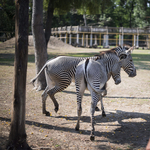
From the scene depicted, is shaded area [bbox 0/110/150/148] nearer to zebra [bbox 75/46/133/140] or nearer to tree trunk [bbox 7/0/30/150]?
zebra [bbox 75/46/133/140]

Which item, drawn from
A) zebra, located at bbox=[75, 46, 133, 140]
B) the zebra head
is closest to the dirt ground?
zebra, located at bbox=[75, 46, 133, 140]

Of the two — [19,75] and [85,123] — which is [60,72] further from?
[19,75]

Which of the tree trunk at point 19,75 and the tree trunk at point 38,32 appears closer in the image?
the tree trunk at point 19,75

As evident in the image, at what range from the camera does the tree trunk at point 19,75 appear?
4.17 meters

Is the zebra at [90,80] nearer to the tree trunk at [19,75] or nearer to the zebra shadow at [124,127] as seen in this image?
the zebra shadow at [124,127]

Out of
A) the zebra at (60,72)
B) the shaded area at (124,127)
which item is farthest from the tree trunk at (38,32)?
the shaded area at (124,127)

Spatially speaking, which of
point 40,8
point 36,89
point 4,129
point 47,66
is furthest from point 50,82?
point 40,8

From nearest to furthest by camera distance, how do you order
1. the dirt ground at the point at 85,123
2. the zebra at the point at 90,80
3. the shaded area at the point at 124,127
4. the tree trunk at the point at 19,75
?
the tree trunk at the point at 19,75 < the dirt ground at the point at 85,123 < the shaded area at the point at 124,127 < the zebra at the point at 90,80

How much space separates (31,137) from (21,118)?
1.00 metres

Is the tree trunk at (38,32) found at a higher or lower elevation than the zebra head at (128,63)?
higher

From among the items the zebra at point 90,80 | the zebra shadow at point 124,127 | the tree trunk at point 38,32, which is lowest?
the zebra shadow at point 124,127

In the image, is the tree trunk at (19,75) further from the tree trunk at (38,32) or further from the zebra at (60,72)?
the tree trunk at (38,32)

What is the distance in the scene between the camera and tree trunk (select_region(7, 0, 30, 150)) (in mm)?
4172

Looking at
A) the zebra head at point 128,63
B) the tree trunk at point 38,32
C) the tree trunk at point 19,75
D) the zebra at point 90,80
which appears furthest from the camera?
the tree trunk at point 38,32
